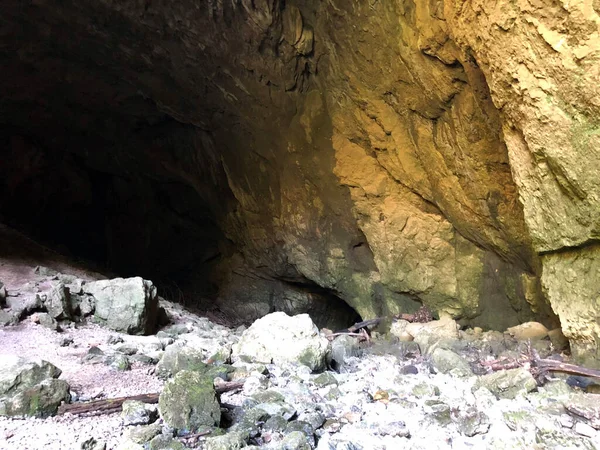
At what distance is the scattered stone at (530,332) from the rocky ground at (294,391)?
0.04 ft

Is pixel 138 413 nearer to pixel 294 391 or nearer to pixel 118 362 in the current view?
pixel 118 362

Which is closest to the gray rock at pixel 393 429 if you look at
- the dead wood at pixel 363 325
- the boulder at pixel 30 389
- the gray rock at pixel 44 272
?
the boulder at pixel 30 389

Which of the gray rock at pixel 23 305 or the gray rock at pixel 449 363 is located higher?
the gray rock at pixel 23 305

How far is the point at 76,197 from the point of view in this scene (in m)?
10.6

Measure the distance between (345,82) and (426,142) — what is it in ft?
3.84

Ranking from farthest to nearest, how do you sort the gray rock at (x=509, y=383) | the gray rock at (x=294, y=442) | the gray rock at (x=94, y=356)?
the gray rock at (x=94, y=356) → the gray rock at (x=509, y=383) → the gray rock at (x=294, y=442)

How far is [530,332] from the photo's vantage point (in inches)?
156

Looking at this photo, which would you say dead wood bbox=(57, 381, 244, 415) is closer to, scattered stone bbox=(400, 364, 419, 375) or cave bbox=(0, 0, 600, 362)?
scattered stone bbox=(400, 364, 419, 375)

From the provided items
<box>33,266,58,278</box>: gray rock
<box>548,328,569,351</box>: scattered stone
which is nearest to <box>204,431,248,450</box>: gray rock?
<box>548,328,569,351</box>: scattered stone

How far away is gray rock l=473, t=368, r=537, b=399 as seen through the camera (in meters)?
2.61

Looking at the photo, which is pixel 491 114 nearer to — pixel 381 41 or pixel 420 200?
pixel 381 41

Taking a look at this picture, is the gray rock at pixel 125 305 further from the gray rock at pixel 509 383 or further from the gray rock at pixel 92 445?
the gray rock at pixel 509 383

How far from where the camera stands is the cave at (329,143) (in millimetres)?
2881

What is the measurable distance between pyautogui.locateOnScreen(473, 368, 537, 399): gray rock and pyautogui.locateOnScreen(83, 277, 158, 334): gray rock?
8.53 ft
